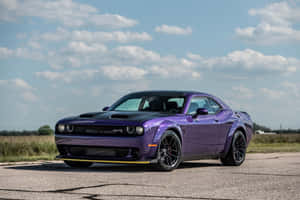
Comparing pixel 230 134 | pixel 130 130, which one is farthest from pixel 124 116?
pixel 230 134

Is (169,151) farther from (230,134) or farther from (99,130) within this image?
(230,134)

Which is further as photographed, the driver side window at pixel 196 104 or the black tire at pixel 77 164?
the driver side window at pixel 196 104

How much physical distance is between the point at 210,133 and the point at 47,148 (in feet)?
36.9

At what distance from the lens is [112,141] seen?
954 centimetres

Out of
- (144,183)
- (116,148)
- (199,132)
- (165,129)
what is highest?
(165,129)

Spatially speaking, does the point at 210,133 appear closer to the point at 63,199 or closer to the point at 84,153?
the point at 84,153

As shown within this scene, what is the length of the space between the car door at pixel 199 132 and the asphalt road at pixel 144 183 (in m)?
0.54

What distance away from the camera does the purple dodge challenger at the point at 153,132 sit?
956cm

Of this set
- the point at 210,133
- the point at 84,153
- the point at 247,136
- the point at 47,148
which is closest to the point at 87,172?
the point at 84,153

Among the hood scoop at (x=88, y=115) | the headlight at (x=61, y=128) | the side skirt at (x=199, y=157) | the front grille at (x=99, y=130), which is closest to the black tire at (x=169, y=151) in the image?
the side skirt at (x=199, y=157)

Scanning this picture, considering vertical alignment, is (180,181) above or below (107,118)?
below

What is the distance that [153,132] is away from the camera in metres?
9.63

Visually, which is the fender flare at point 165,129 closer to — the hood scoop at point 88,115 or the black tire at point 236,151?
the hood scoop at point 88,115

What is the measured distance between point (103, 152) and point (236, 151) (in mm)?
3610
